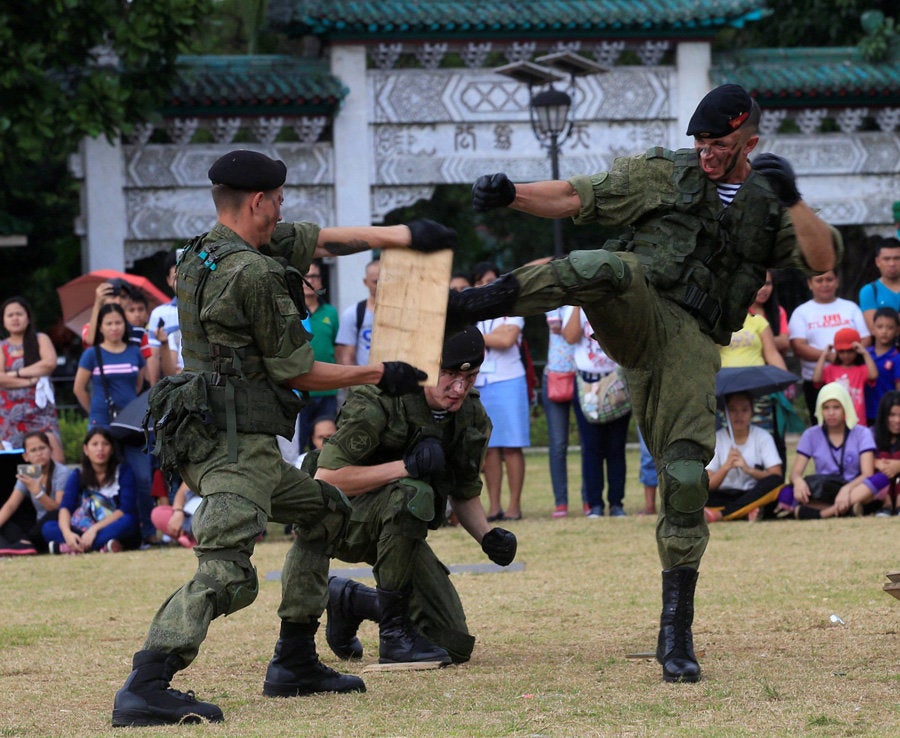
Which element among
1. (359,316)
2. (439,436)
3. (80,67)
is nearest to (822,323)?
(359,316)

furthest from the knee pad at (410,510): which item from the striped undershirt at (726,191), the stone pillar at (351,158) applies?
the stone pillar at (351,158)

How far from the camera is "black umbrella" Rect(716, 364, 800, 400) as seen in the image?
10.4 meters

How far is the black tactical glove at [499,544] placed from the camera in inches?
238

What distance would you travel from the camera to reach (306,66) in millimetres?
17656

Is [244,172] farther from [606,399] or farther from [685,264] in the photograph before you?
[606,399]

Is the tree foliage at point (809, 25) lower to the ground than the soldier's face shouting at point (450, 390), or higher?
higher

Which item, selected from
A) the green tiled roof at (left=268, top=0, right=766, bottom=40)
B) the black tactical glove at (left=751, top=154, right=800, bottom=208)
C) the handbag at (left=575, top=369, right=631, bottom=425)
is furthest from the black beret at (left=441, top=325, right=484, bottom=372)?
the green tiled roof at (left=268, top=0, right=766, bottom=40)

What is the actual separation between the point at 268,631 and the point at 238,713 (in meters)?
1.78

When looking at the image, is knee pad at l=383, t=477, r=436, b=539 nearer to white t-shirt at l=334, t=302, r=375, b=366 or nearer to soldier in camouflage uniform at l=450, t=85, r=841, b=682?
soldier in camouflage uniform at l=450, t=85, r=841, b=682

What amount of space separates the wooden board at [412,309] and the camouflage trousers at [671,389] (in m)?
0.55

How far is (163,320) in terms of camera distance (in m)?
10.5

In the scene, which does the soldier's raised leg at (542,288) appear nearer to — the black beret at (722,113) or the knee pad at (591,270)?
the knee pad at (591,270)

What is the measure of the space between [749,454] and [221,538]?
643 centimetres

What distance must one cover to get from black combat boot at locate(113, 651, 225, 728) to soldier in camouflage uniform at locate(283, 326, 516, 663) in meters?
1.33
